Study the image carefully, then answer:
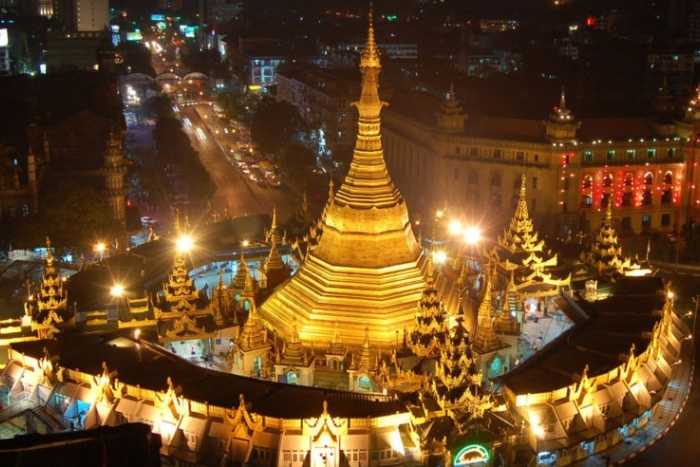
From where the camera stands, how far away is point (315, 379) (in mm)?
43844

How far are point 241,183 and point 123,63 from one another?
78.3 metres

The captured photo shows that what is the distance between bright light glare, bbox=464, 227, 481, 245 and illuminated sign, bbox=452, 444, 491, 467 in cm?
2690

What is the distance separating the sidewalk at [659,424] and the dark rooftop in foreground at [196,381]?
9219 millimetres

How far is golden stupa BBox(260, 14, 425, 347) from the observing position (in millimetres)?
45250

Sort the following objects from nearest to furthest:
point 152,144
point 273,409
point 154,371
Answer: point 273,409, point 154,371, point 152,144

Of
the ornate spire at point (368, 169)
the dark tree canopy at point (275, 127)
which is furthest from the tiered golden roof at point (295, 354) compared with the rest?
the dark tree canopy at point (275, 127)

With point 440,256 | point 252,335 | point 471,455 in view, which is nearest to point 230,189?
point 440,256

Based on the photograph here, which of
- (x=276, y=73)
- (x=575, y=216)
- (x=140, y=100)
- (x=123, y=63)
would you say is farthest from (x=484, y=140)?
(x=123, y=63)

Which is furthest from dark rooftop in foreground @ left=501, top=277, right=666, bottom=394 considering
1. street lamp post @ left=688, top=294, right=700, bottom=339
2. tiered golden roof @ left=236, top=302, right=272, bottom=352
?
tiered golden roof @ left=236, top=302, right=272, bottom=352

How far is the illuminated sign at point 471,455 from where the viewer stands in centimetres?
3616

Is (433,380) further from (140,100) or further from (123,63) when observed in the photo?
(123,63)

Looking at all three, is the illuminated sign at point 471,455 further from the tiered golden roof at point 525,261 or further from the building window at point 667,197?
the building window at point 667,197

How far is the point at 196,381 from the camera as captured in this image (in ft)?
132

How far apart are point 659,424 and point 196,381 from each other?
2115 centimetres
